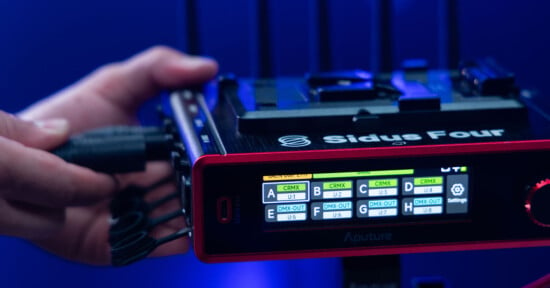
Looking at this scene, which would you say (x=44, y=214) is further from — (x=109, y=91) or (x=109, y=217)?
(x=109, y=91)

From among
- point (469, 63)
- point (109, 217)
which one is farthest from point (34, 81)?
point (469, 63)

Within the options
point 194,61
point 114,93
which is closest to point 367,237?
point 194,61

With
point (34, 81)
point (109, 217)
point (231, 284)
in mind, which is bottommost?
point (231, 284)

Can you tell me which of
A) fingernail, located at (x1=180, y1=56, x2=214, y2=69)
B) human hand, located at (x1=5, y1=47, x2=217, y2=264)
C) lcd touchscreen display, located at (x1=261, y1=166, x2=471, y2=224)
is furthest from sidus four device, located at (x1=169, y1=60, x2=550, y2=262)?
fingernail, located at (x1=180, y1=56, x2=214, y2=69)

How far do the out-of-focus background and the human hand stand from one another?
4.4 inches

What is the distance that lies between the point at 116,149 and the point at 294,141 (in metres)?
0.17

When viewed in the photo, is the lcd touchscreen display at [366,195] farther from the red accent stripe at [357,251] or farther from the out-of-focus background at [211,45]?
the out-of-focus background at [211,45]

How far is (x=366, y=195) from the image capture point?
634 mm

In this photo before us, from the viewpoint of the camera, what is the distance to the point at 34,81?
3.87ft

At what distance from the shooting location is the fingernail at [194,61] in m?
0.97

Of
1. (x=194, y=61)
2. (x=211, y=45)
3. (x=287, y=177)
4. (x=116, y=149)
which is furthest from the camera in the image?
(x=211, y=45)

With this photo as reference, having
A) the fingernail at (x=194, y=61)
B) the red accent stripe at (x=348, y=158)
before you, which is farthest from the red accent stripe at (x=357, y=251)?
the fingernail at (x=194, y=61)

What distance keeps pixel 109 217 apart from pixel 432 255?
1.36 ft

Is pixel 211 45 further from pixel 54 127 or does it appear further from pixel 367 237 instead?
pixel 367 237
